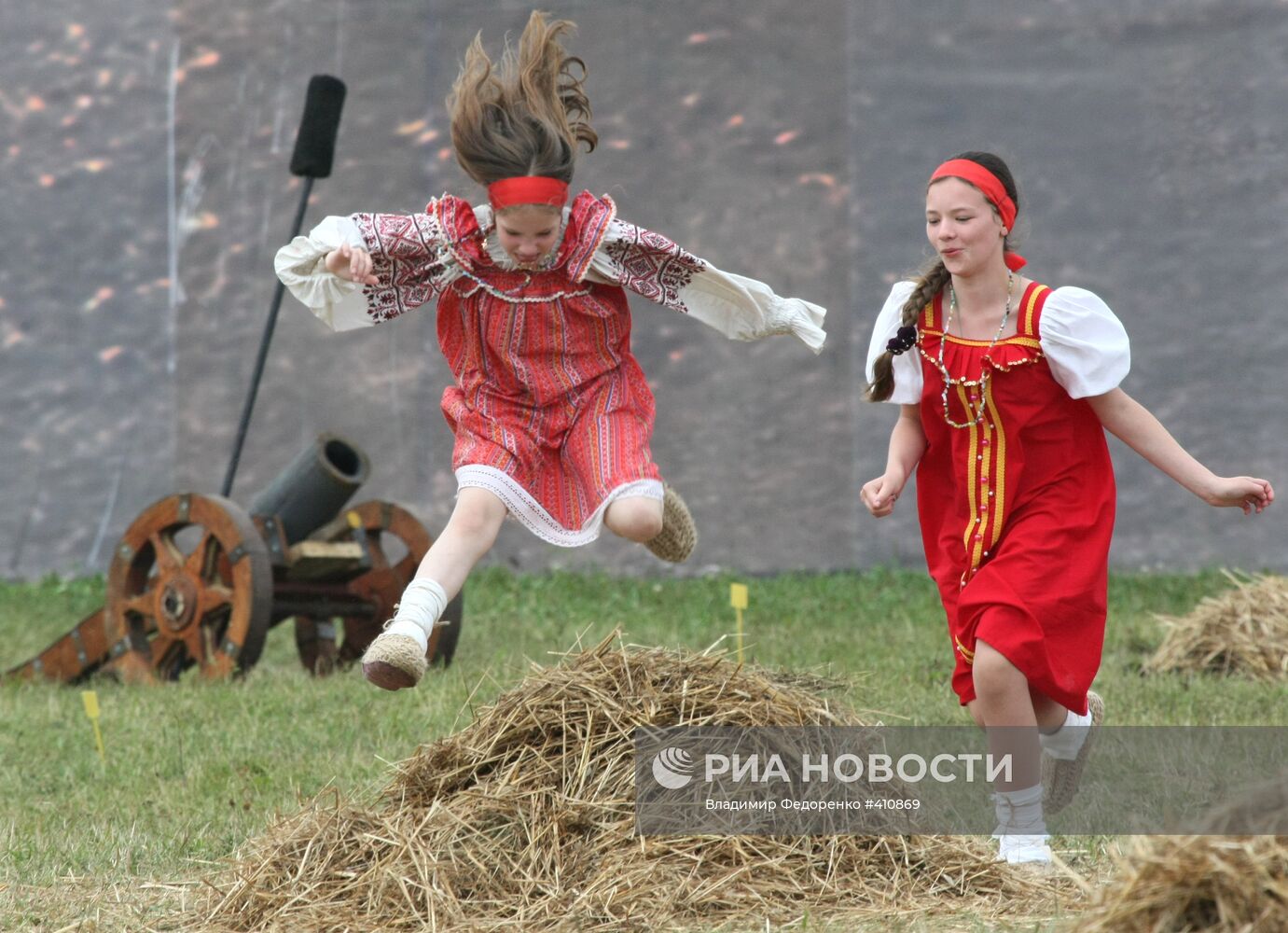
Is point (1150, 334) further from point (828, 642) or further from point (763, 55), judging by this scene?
point (828, 642)

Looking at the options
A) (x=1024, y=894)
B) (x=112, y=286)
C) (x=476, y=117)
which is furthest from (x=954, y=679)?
(x=112, y=286)

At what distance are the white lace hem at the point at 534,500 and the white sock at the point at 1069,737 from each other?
1.19 metres

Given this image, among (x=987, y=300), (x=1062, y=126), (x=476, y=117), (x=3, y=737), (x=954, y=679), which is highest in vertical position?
(x=1062, y=126)

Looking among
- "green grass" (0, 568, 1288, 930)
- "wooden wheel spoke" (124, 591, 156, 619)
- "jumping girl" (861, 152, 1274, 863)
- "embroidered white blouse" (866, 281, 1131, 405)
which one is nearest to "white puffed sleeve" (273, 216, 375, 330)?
"green grass" (0, 568, 1288, 930)

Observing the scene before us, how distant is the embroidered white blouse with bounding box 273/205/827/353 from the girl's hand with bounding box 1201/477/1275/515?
1.26 m

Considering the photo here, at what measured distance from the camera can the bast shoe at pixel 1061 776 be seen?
3.95 metres

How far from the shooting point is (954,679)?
3836 millimetres

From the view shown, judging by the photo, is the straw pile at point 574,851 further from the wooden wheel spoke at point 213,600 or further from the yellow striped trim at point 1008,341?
the wooden wheel spoke at point 213,600

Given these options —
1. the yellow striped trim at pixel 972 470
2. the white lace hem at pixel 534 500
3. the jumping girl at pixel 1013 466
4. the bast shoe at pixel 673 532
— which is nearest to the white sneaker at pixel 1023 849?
the jumping girl at pixel 1013 466

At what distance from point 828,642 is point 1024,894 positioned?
11.4 ft

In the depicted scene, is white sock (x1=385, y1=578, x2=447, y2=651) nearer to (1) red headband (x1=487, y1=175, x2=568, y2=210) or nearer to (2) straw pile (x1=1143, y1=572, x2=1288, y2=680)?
(1) red headband (x1=487, y1=175, x2=568, y2=210)

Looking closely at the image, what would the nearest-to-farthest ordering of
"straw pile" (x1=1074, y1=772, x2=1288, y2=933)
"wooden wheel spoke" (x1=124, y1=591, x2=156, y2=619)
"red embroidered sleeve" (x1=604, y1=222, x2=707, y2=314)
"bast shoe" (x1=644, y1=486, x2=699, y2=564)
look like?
"straw pile" (x1=1074, y1=772, x2=1288, y2=933) → "red embroidered sleeve" (x1=604, y1=222, x2=707, y2=314) → "bast shoe" (x1=644, y1=486, x2=699, y2=564) → "wooden wheel spoke" (x1=124, y1=591, x2=156, y2=619)

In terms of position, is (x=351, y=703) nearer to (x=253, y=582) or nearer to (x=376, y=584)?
(x=253, y=582)

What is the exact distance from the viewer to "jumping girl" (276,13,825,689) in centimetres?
420
